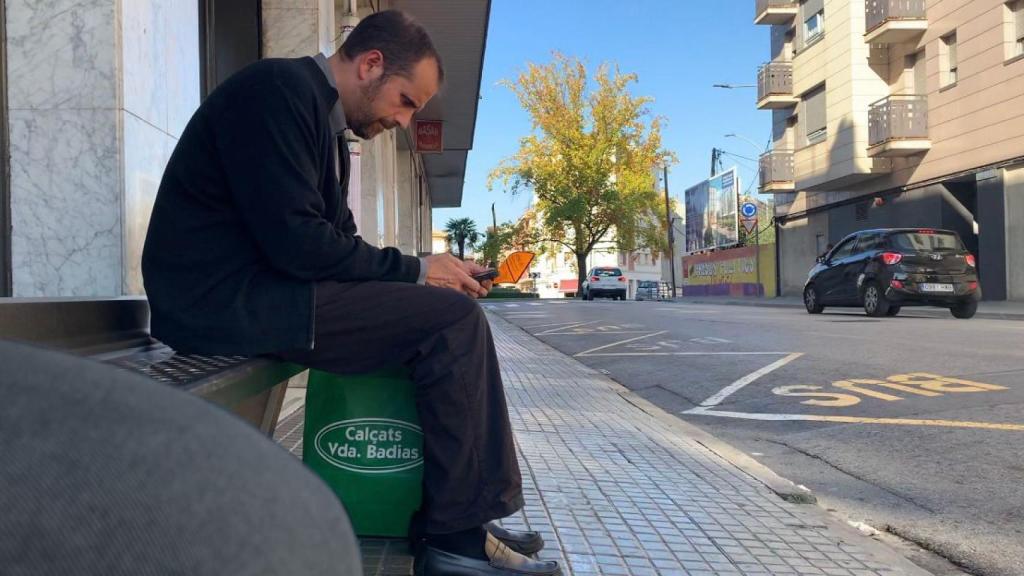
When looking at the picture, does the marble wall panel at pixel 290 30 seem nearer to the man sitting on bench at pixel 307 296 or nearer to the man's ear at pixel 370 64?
the man's ear at pixel 370 64

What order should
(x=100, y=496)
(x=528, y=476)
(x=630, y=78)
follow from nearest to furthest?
(x=100, y=496) < (x=528, y=476) < (x=630, y=78)

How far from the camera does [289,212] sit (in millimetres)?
1908

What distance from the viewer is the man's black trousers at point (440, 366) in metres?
2.00

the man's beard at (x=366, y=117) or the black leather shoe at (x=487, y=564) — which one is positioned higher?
the man's beard at (x=366, y=117)

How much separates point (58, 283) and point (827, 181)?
2787cm

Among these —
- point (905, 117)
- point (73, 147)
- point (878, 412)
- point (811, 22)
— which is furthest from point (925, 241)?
point (811, 22)

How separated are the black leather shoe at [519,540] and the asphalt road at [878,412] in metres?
1.50

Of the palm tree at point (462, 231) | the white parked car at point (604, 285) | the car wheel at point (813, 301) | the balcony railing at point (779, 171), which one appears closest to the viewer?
the car wheel at point (813, 301)

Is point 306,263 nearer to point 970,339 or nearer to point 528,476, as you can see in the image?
point 528,476

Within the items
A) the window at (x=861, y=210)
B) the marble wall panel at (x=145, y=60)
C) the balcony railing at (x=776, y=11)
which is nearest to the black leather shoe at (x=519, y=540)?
the marble wall panel at (x=145, y=60)

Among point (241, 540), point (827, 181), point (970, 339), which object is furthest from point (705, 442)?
point (827, 181)

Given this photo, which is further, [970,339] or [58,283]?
[970,339]

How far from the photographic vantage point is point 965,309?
1482 centimetres

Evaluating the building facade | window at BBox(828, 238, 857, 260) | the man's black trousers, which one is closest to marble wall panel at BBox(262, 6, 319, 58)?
the building facade
